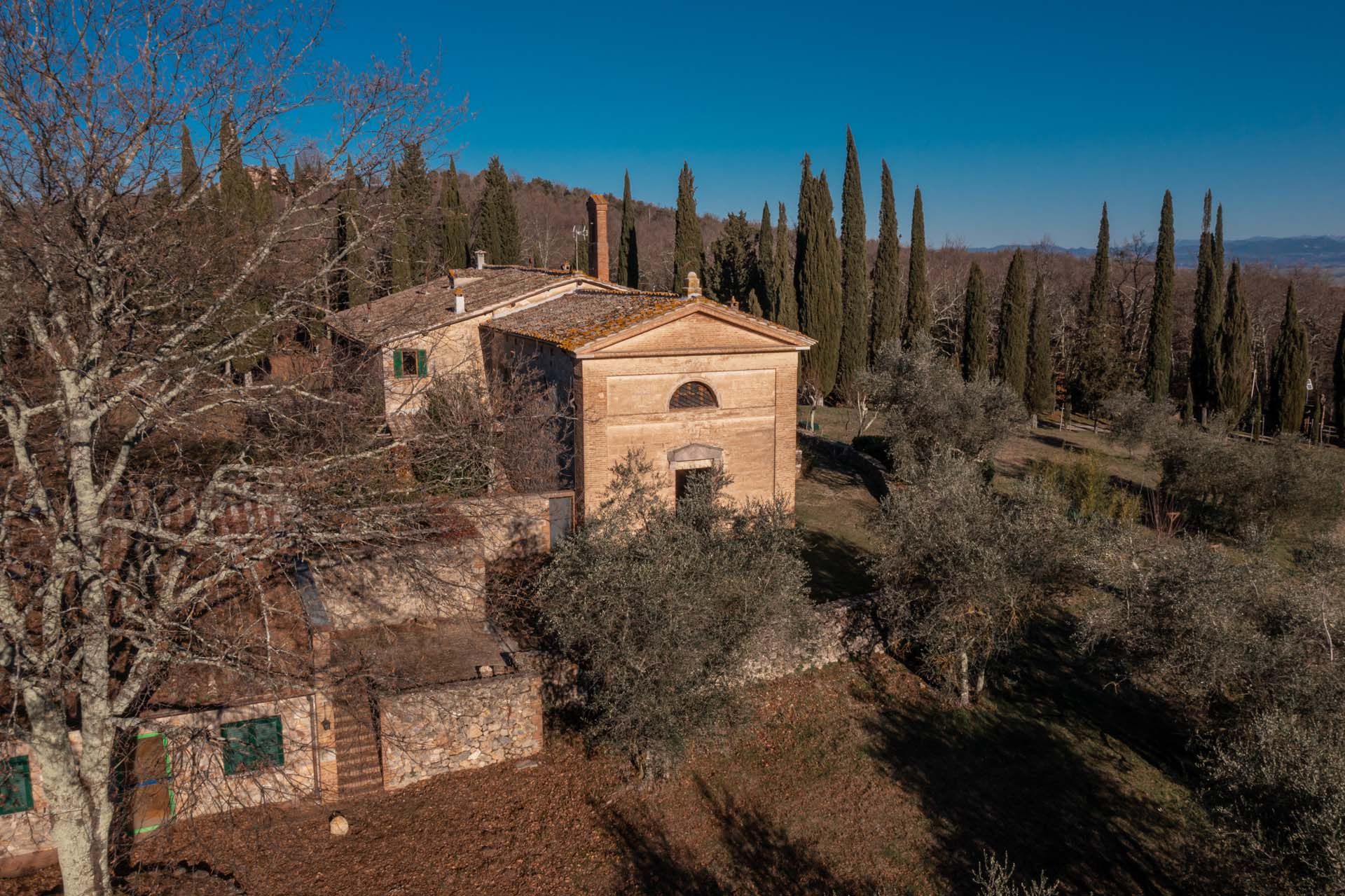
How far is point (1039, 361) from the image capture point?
42.1 meters

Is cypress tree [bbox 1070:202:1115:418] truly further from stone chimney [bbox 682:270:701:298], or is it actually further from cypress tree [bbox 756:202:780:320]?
stone chimney [bbox 682:270:701:298]

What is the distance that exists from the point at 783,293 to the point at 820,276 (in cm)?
238

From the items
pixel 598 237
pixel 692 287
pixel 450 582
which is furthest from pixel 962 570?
pixel 598 237

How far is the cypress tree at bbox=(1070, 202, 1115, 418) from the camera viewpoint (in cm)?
4172

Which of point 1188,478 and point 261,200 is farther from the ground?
point 261,200

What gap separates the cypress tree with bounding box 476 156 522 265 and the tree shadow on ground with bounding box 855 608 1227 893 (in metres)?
35.2

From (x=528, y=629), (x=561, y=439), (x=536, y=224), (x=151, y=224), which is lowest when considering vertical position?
(x=528, y=629)

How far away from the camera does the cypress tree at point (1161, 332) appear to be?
134ft

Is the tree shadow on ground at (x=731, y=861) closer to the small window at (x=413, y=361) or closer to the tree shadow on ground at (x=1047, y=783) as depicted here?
the tree shadow on ground at (x=1047, y=783)

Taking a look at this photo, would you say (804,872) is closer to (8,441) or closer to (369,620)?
(369,620)

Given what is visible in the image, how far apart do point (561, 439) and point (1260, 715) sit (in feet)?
42.9

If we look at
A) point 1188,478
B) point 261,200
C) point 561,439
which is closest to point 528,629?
point 561,439

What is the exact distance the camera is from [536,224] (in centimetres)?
6500

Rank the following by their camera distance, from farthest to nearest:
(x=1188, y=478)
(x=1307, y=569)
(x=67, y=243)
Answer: (x=1188, y=478)
(x=1307, y=569)
(x=67, y=243)
